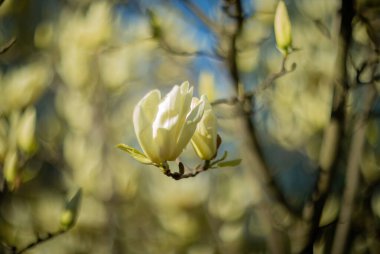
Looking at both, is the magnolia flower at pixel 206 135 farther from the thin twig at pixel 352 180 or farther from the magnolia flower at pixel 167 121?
the thin twig at pixel 352 180

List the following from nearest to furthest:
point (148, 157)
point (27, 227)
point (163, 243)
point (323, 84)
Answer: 1. point (148, 157)
2. point (323, 84)
3. point (163, 243)
4. point (27, 227)

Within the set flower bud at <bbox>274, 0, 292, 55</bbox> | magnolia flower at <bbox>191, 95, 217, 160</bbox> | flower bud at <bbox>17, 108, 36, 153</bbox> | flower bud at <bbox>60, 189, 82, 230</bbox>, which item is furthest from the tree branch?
flower bud at <bbox>17, 108, 36, 153</bbox>

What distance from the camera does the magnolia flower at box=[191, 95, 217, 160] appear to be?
0.58m

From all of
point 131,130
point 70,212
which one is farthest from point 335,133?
point 131,130

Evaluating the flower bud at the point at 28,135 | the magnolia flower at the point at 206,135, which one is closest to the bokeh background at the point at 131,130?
the flower bud at the point at 28,135

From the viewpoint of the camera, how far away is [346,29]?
0.73 meters

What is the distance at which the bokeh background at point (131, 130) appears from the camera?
4.22 feet

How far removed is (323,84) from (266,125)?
0.23 meters

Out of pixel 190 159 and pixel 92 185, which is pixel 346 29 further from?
pixel 190 159

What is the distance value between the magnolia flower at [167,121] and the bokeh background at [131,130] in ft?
1.58

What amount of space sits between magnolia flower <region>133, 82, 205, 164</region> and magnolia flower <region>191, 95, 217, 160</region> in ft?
0.07

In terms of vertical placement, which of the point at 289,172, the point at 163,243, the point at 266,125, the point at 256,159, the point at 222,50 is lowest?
the point at 289,172

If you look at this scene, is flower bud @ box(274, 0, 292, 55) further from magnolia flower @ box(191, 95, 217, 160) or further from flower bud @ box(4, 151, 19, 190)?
flower bud @ box(4, 151, 19, 190)

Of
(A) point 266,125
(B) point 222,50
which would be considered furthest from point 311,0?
(B) point 222,50
